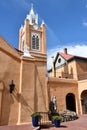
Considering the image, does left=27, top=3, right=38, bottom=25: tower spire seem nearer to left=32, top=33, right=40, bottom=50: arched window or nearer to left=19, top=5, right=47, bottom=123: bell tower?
left=32, top=33, right=40, bottom=50: arched window

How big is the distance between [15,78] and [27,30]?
64.3ft

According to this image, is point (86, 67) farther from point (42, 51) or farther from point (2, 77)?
point (2, 77)

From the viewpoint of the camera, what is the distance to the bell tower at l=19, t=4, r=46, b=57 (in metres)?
30.7

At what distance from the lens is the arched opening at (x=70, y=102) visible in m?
25.1

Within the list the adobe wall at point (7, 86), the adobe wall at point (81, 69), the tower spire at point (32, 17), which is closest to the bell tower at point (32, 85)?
the adobe wall at point (7, 86)

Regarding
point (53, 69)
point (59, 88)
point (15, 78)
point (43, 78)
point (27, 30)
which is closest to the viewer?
point (15, 78)

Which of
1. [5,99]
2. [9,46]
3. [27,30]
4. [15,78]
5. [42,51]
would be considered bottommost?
[5,99]

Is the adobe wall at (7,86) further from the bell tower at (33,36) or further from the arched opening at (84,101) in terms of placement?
the bell tower at (33,36)

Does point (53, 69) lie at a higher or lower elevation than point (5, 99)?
higher

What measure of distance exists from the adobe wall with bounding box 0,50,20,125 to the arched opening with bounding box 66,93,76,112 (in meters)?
13.9

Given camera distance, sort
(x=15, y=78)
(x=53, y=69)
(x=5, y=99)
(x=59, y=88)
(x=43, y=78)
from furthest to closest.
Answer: (x=53, y=69)
(x=59, y=88)
(x=43, y=78)
(x=15, y=78)
(x=5, y=99)

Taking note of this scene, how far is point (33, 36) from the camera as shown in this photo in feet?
105

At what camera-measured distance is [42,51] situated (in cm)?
3152

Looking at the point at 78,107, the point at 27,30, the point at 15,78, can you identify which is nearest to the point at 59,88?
the point at 78,107
